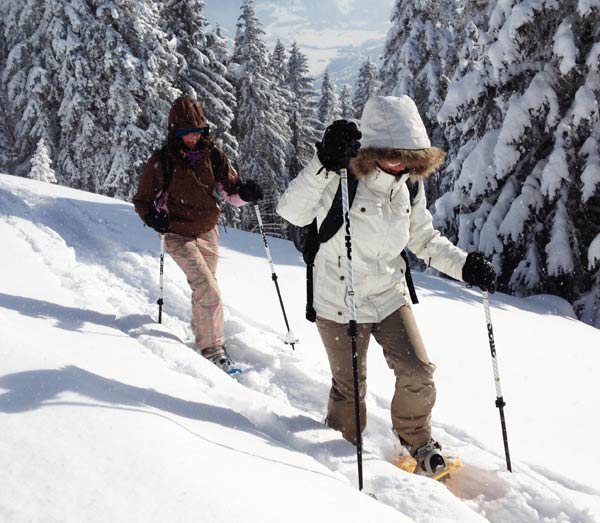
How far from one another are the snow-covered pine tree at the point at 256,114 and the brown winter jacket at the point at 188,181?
22383mm

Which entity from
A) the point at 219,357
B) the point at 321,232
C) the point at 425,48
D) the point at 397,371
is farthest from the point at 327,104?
the point at 397,371

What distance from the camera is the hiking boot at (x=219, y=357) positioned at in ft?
15.8

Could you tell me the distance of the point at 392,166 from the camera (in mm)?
3367

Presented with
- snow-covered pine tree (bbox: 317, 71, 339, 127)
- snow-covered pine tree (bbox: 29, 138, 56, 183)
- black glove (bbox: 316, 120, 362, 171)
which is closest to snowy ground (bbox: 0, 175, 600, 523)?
black glove (bbox: 316, 120, 362, 171)

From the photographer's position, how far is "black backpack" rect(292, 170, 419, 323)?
3.44 metres

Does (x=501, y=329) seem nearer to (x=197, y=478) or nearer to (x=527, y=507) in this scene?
(x=527, y=507)

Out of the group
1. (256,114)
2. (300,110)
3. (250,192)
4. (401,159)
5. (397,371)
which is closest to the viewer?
(401,159)

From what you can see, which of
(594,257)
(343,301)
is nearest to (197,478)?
(343,301)

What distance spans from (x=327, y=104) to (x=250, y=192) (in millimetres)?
38702

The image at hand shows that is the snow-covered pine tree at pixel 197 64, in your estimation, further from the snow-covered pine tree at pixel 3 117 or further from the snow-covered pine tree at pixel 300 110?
the snow-covered pine tree at pixel 300 110

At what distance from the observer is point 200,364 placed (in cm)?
450

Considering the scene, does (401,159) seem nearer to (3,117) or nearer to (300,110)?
(3,117)

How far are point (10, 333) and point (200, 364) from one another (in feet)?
5.11

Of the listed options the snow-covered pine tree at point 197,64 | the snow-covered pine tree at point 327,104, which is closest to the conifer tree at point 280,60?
the snow-covered pine tree at point 327,104
